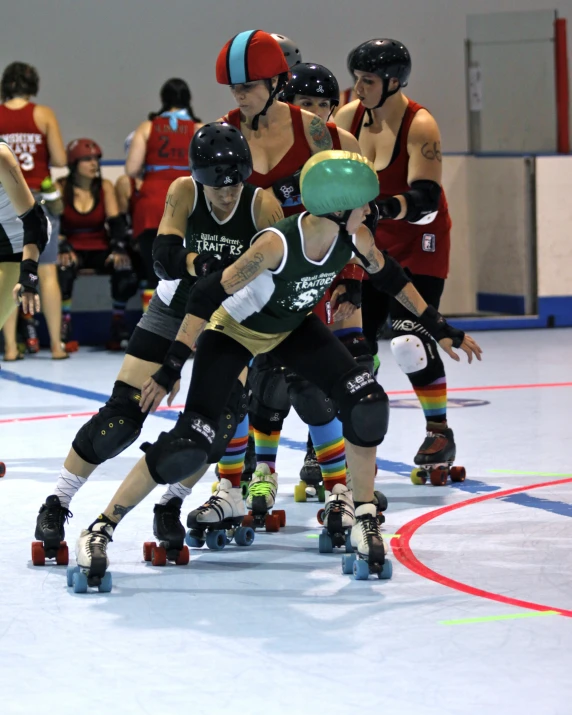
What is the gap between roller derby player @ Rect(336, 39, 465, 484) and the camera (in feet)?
15.5

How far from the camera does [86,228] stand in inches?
361

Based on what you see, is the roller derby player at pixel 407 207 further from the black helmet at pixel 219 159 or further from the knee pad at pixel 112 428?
the knee pad at pixel 112 428

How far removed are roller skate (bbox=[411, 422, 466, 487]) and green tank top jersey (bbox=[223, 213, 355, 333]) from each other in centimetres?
138

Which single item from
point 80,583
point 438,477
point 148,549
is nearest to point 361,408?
point 148,549

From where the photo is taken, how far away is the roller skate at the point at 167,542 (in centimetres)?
363

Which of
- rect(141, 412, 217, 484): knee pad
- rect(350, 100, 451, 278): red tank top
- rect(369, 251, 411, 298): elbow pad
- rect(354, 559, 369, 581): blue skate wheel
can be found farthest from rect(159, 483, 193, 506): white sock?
rect(350, 100, 451, 278): red tank top

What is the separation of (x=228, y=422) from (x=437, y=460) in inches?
51.7

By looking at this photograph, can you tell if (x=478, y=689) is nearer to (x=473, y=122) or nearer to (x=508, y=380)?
(x=508, y=380)

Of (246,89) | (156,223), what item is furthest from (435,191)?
(156,223)

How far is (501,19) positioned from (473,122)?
837mm

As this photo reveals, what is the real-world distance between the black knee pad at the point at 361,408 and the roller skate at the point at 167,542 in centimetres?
56

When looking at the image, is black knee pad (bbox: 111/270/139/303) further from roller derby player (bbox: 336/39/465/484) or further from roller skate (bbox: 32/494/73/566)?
roller skate (bbox: 32/494/73/566)

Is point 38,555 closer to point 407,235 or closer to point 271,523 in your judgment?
point 271,523

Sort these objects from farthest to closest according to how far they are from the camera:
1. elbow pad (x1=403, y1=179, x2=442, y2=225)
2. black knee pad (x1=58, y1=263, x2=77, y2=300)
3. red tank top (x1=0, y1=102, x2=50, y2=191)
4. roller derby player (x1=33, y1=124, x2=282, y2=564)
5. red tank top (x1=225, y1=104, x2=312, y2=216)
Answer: black knee pad (x1=58, y1=263, x2=77, y2=300) < red tank top (x1=0, y1=102, x2=50, y2=191) < elbow pad (x1=403, y1=179, x2=442, y2=225) < red tank top (x1=225, y1=104, x2=312, y2=216) < roller derby player (x1=33, y1=124, x2=282, y2=564)
